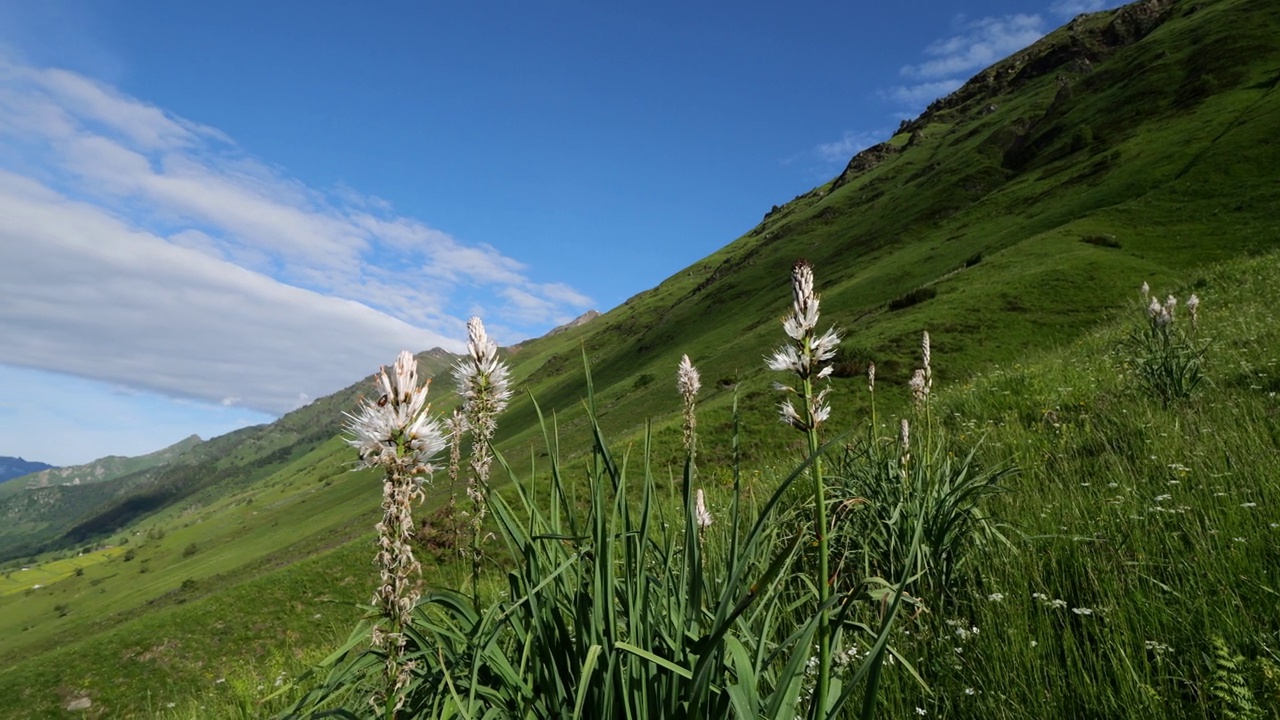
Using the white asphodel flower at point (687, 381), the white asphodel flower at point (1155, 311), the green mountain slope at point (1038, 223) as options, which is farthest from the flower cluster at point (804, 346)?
the white asphodel flower at point (1155, 311)

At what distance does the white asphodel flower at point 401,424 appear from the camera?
7.20 feet

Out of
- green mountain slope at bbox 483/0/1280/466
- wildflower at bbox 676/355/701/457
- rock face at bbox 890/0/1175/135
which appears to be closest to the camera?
wildflower at bbox 676/355/701/457

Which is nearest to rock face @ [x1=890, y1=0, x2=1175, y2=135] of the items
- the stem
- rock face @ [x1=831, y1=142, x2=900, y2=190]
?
rock face @ [x1=831, y1=142, x2=900, y2=190]

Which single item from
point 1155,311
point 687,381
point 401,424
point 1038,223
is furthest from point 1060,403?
point 1038,223

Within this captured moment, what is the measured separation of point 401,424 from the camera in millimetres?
2174

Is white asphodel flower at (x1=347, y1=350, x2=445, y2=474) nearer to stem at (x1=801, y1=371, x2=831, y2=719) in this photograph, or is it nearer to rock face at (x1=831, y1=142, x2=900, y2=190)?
stem at (x1=801, y1=371, x2=831, y2=719)

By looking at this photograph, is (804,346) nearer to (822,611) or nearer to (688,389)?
(822,611)

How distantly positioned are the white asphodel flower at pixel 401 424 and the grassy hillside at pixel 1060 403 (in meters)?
0.18

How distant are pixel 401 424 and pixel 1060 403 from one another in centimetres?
1262

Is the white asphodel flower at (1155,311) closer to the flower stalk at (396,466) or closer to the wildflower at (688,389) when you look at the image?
the wildflower at (688,389)

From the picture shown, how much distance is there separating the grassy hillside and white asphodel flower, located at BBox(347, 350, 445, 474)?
181mm

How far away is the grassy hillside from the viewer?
371cm

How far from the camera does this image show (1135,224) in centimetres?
3803

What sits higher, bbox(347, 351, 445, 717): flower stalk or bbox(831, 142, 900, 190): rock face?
bbox(831, 142, 900, 190): rock face
